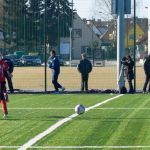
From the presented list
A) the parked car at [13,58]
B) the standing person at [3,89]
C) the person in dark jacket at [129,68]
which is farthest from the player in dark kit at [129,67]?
the standing person at [3,89]

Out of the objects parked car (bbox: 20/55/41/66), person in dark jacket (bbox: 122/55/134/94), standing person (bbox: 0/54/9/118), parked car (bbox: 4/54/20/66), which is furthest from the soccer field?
parked car (bbox: 20/55/41/66)

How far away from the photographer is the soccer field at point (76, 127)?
12633 millimetres

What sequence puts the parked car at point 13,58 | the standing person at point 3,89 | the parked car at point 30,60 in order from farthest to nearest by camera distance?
the parked car at point 30,60 < the parked car at point 13,58 < the standing person at point 3,89

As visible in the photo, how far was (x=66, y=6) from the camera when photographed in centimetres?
3997

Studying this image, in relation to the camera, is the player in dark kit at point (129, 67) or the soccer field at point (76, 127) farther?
the player in dark kit at point (129, 67)

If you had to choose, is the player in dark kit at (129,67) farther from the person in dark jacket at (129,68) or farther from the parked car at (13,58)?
the parked car at (13,58)

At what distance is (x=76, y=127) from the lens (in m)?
15.3

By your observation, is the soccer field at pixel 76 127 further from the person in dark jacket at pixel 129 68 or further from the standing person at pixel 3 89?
the person in dark jacket at pixel 129 68

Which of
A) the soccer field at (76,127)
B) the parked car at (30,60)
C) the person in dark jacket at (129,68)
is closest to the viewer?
the soccer field at (76,127)

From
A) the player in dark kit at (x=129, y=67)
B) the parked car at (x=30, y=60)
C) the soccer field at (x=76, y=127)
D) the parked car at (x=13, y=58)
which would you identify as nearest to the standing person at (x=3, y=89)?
the soccer field at (x=76, y=127)

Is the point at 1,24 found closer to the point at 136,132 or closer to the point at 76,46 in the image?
the point at 76,46

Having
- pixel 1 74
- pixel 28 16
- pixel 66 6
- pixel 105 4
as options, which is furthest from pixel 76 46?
pixel 1 74

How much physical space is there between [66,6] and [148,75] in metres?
10.7

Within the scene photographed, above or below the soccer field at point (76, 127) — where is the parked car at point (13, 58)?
above
